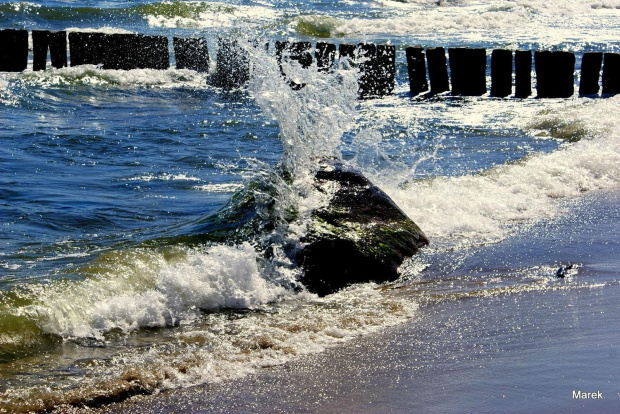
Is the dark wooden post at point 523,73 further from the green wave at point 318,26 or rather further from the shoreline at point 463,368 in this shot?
the green wave at point 318,26

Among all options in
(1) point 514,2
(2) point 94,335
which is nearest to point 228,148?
(2) point 94,335

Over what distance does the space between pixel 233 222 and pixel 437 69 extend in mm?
10074

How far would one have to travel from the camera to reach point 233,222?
630 centimetres

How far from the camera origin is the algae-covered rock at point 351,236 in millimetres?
5480

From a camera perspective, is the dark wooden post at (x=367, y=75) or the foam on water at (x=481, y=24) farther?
the foam on water at (x=481, y=24)

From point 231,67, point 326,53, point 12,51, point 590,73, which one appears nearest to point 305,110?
point 326,53

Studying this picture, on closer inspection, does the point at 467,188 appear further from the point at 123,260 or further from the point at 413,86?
the point at 413,86

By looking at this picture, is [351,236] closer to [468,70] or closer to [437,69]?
[468,70]

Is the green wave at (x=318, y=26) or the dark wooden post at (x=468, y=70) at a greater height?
the green wave at (x=318, y=26)

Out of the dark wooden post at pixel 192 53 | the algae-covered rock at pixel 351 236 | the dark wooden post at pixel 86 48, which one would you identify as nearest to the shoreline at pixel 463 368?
the algae-covered rock at pixel 351 236

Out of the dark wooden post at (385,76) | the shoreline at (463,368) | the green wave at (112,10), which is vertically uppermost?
the green wave at (112,10)

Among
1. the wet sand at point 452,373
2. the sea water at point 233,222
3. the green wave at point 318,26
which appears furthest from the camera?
the green wave at point 318,26

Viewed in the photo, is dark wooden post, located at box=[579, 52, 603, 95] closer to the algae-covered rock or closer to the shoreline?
the algae-covered rock

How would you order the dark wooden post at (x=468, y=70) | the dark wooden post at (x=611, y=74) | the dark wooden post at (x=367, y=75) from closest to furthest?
the dark wooden post at (x=611, y=74), the dark wooden post at (x=468, y=70), the dark wooden post at (x=367, y=75)
